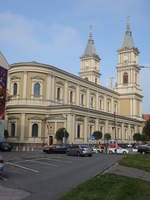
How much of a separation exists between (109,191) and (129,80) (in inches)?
3344

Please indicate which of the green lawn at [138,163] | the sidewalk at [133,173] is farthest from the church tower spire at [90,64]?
the sidewalk at [133,173]

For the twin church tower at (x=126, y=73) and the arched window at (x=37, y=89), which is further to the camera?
the twin church tower at (x=126, y=73)

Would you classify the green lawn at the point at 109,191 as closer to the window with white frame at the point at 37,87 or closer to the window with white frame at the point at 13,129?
the window with white frame at the point at 13,129

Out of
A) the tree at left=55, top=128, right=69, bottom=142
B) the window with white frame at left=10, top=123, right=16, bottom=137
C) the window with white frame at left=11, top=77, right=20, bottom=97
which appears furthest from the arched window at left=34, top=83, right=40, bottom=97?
the tree at left=55, top=128, right=69, bottom=142

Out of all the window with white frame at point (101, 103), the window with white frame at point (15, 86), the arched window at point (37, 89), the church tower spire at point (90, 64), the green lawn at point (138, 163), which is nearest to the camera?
the green lawn at point (138, 163)

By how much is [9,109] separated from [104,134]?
23.8 meters

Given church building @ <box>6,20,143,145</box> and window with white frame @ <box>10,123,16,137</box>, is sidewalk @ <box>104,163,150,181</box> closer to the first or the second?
church building @ <box>6,20,143,145</box>

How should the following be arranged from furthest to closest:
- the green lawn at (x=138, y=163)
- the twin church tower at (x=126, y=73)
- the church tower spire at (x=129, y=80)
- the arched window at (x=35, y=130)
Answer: the twin church tower at (x=126, y=73), the church tower spire at (x=129, y=80), the arched window at (x=35, y=130), the green lawn at (x=138, y=163)

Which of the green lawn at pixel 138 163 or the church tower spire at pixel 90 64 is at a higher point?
the church tower spire at pixel 90 64

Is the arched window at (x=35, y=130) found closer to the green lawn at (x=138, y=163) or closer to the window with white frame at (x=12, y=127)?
the window with white frame at (x=12, y=127)

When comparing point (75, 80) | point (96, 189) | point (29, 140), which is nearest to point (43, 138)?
point (29, 140)

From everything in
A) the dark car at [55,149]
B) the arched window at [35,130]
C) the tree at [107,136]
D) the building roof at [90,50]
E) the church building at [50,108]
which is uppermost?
the building roof at [90,50]

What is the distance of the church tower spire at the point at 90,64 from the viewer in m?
96.0

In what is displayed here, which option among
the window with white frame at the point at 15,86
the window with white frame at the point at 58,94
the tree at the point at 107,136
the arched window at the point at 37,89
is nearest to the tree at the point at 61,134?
the arched window at the point at 37,89
